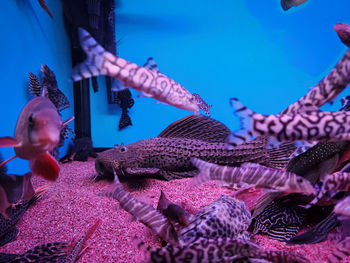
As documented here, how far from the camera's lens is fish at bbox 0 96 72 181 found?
1394 mm

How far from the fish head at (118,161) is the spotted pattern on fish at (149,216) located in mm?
2352

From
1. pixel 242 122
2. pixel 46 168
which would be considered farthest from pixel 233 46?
pixel 46 168

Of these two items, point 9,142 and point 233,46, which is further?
point 233,46

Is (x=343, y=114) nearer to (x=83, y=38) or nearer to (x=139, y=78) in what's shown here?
(x=139, y=78)

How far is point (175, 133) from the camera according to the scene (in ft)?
16.3

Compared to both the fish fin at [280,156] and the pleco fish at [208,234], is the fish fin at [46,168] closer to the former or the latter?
the pleco fish at [208,234]

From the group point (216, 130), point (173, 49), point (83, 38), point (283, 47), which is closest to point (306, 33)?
point (283, 47)

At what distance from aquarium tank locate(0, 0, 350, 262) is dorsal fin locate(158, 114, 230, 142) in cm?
2

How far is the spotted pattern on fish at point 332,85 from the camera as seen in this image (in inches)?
69.2

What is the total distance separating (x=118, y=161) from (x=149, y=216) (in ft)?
8.79

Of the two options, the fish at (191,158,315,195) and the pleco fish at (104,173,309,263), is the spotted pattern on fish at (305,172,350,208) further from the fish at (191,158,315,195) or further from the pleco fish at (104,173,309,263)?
the pleco fish at (104,173,309,263)

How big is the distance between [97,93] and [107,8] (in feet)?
8.38

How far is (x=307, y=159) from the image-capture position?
98.2 inches

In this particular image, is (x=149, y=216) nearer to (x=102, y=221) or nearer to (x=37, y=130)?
(x=37, y=130)
